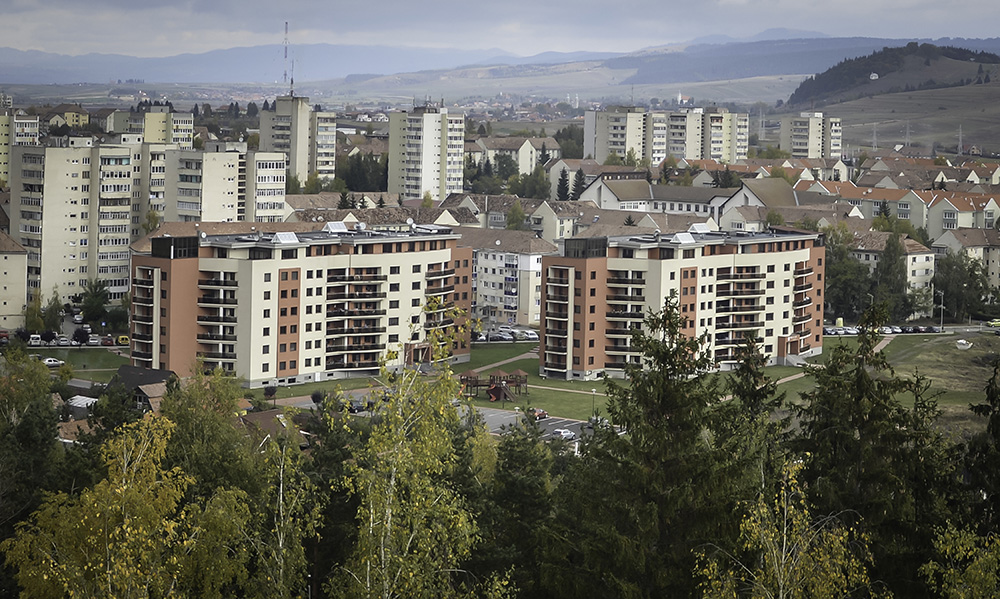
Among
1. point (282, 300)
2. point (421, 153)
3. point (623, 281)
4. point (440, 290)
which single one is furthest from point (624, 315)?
point (421, 153)

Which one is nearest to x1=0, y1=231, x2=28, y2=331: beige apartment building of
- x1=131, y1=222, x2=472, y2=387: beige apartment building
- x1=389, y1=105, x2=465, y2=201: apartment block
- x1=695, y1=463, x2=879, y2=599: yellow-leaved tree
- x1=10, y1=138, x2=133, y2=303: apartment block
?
x1=10, y1=138, x2=133, y2=303: apartment block

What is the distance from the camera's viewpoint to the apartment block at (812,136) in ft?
359

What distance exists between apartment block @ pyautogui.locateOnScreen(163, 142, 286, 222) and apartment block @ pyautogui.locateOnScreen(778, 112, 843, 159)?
57507 mm

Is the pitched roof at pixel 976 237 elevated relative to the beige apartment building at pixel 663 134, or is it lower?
lower

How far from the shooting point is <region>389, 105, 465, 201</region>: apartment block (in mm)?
80750

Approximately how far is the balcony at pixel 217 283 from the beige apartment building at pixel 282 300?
38mm

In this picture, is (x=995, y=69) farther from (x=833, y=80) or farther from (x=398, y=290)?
(x=398, y=290)

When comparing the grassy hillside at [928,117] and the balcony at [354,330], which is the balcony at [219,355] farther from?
the grassy hillside at [928,117]

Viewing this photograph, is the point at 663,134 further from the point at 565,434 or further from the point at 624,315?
the point at 565,434

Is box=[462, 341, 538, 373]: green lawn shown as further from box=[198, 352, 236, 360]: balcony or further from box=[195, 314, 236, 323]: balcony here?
box=[195, 314, 236, 323]: balcony

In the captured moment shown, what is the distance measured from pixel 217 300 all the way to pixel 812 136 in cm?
7637

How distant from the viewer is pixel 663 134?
100 meters

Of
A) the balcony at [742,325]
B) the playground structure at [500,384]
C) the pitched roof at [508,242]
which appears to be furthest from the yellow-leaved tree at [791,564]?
the pitched roof at [508,242]

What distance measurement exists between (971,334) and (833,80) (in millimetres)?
151983
